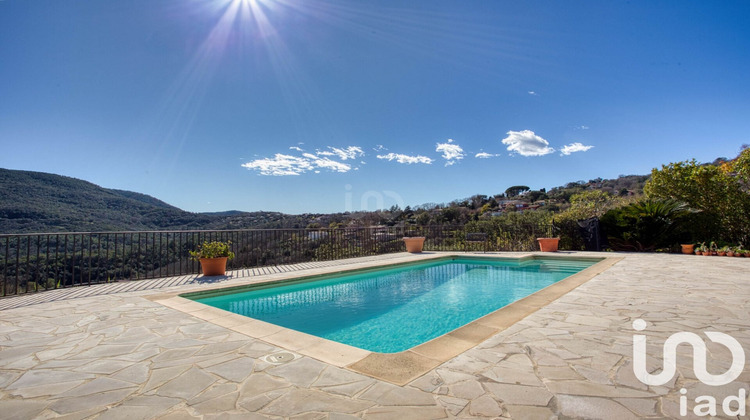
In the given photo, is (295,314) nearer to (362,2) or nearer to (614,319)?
(614,319)

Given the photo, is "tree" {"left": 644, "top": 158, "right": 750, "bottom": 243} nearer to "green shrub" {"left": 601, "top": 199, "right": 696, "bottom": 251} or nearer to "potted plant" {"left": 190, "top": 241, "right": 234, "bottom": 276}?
"green shrub" {"left": 601, "top": 199, "right": 696, "bottom": 251}

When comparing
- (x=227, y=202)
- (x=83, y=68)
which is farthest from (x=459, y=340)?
(x=227, y=202)

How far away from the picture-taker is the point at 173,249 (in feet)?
21.9

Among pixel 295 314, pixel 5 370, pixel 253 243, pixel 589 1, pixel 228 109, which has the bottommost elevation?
pixel 295 314

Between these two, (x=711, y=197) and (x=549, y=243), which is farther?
(x=549, y=243)

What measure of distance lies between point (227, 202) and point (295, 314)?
16.7 metres

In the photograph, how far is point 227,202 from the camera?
61.7ft

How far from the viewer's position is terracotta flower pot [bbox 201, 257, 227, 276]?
5.99 metres

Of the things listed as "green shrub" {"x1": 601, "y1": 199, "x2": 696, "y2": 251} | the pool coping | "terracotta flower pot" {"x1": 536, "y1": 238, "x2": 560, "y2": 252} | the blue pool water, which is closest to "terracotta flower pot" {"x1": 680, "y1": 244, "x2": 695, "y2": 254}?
"green shrub" {"x1": 601, "y1": 199, "x2": 696, "y2": 251}

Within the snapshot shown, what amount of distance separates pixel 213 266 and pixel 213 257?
17 centimetres

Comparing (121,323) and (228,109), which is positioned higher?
(228,109)

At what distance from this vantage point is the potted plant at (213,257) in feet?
19.7

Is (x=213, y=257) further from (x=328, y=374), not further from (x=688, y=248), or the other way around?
(x=688, y=248)

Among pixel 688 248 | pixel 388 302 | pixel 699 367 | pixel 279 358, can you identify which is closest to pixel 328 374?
pixel 279 358
